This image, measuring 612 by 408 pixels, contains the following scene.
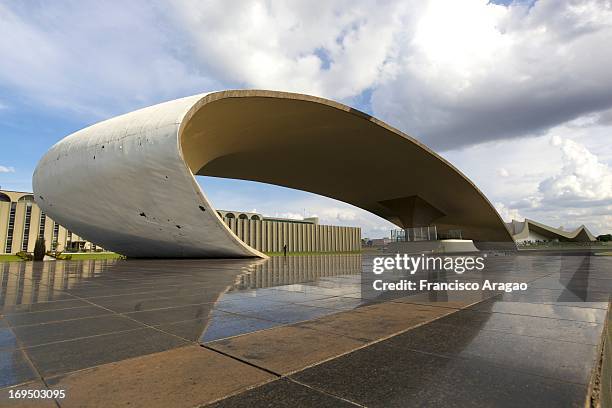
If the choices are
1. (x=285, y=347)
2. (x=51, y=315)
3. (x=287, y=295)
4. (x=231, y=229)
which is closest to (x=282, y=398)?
(x=285, y=347)

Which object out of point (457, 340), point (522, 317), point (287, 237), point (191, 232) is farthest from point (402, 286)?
point (287, 237)

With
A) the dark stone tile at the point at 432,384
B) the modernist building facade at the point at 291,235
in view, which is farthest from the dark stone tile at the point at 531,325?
the modernist building facade at the point at 291,235

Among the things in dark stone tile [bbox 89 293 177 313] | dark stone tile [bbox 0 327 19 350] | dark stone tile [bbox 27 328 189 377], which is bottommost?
dark stone tile [bbox 0 327 19 350]

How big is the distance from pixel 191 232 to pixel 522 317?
48.9ft

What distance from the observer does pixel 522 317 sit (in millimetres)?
4055

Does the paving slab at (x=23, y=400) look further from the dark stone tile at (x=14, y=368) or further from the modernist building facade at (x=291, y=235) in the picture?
the modernist building facade at (x=291, y=235)

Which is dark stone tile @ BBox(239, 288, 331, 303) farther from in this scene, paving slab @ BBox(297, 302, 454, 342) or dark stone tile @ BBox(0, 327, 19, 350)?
dark stone tile @ BBox(0, 327, 19, 350)

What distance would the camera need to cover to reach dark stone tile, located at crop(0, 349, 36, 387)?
230 centimetres

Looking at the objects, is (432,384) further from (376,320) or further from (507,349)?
(376,320)

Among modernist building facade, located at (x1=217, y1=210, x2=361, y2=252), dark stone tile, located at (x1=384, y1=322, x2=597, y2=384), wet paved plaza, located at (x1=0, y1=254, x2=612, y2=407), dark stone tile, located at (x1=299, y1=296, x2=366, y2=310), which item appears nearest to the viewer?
wet paved plaza, located at (x1=0, y1=254, x2=612, y2=407)

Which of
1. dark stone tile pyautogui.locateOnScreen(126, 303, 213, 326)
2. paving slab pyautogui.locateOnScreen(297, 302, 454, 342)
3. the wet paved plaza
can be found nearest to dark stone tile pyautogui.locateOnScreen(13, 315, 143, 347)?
the wet paved plaza

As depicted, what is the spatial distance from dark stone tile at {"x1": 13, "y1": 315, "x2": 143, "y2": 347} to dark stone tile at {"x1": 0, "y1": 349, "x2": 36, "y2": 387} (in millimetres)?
282

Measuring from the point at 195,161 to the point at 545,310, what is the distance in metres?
22.0

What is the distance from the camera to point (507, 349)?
9.40 ft
